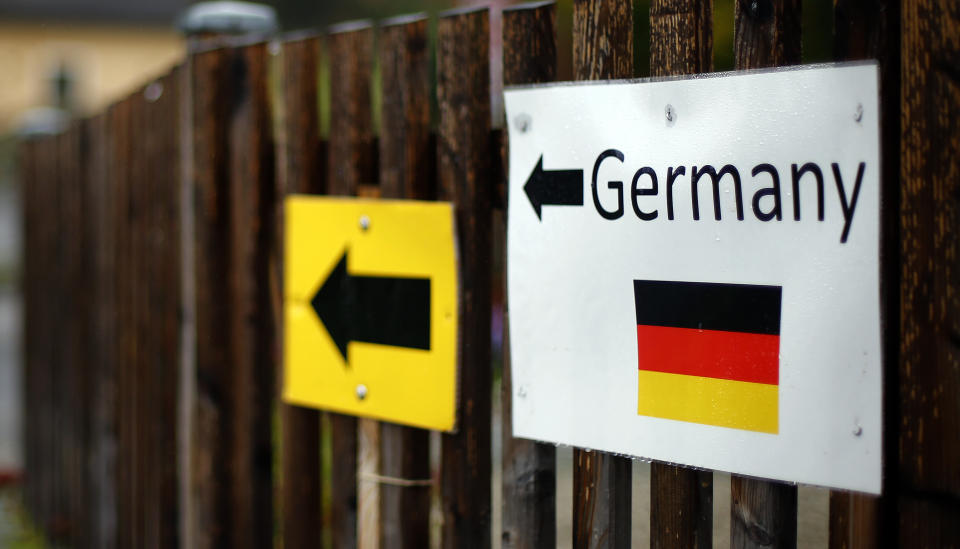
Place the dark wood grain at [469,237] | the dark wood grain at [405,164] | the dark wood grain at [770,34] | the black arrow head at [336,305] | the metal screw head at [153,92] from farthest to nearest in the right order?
the metal screw head at [153,92] < the black arrow head at [336,305] < the dark wood grain at [405,164] < the dark wood grain at [469,237] < the dark wood grain at [770,34]

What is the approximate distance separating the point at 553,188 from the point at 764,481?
2.04 feet

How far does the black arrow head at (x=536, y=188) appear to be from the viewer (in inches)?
62.8

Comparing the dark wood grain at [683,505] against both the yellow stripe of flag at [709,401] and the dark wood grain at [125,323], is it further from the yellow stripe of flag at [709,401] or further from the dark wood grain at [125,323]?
the dark wood grain at [125,323]

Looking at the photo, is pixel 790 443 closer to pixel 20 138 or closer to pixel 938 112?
pixel 938 112

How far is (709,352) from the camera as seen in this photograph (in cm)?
141

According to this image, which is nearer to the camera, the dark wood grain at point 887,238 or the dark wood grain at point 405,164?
the dark wood grain at point 887,238

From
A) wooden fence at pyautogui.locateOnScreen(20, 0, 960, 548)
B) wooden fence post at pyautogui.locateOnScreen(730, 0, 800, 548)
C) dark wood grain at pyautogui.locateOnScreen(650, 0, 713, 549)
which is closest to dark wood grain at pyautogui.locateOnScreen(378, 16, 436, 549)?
wooden fence at pyautogui.locateOnScreen(20, 0, 960, 548)

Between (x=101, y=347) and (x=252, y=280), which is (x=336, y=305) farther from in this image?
(x=101, y=347)

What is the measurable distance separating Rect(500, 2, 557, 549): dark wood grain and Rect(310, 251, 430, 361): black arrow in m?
0.22

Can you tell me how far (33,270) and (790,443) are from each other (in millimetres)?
4761

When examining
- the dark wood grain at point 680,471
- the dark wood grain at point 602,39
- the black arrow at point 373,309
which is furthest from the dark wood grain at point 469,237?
the dark wood grain at point 680,471

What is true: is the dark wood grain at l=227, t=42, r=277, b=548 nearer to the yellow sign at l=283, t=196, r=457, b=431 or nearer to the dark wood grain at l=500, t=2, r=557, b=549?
the yellow sign at l=283, t=196, r=457, b=431

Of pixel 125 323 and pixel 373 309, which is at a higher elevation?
pixel 373 309

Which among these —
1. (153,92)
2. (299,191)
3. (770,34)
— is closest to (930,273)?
(770,34)
